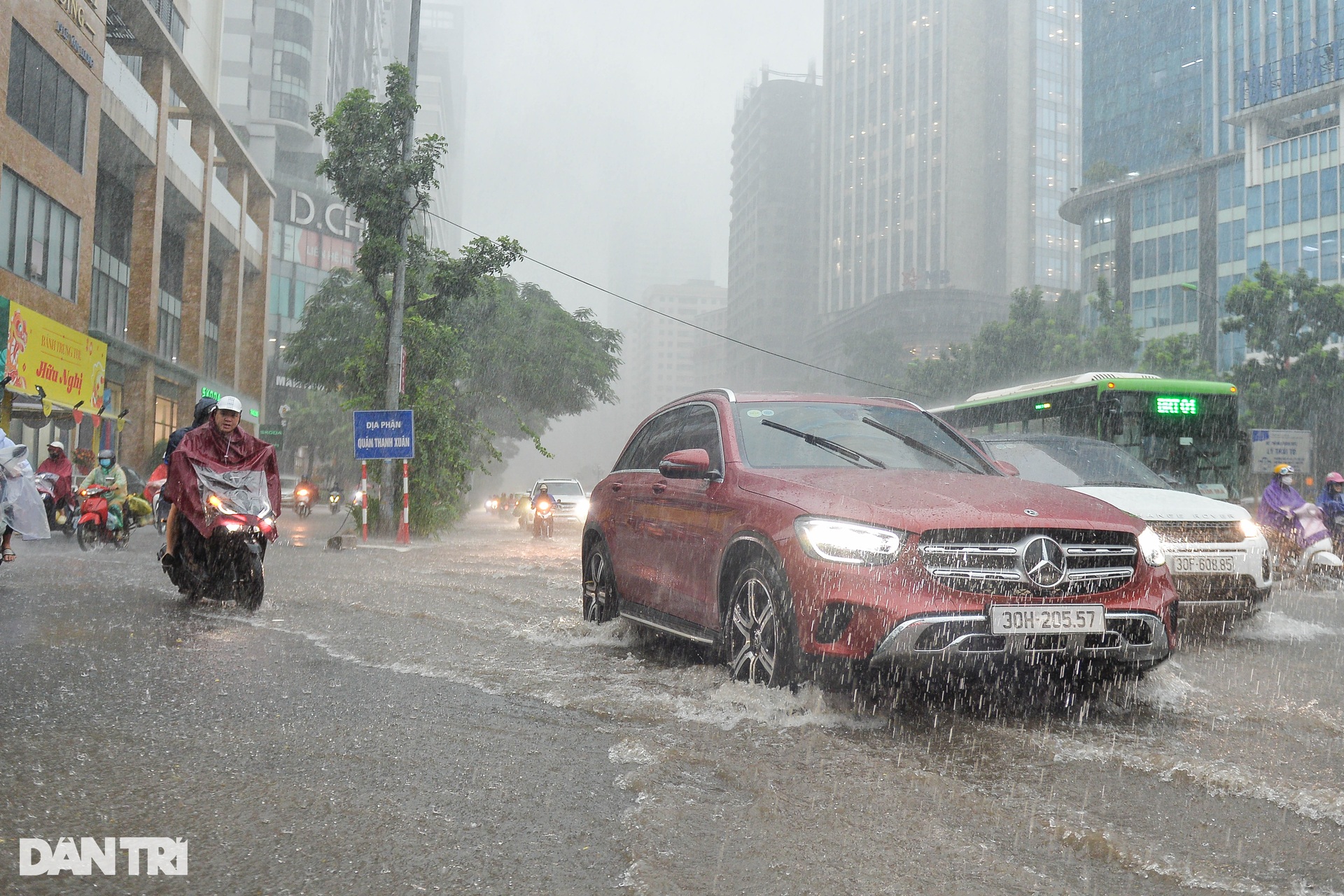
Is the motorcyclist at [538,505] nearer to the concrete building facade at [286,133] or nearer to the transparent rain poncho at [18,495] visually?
the transparent rain poncho at [18,495]

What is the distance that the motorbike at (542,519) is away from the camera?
1008 inches

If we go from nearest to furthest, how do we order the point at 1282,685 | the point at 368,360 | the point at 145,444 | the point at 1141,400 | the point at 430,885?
the point at 430,885
the point at 1282,685
the point at 1141,400
the point at 368,360
the point at 145,444

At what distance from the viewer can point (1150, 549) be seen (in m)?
5.15

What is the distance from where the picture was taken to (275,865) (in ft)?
9.41

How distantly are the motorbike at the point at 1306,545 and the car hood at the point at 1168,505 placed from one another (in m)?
4.80

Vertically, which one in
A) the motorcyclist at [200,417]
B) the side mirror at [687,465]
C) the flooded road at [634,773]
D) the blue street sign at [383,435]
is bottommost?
the flooded road at [634,773]

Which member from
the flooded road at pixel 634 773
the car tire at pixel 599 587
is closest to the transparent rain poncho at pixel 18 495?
the flooded road at pixel 634 773

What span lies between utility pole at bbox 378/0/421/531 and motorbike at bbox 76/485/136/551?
6696 millimetres

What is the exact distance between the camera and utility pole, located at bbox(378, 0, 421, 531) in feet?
75.6

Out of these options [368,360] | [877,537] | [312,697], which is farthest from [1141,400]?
[368,360]

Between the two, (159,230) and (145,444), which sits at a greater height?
(159,230)

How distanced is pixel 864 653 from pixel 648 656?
7.42 feet

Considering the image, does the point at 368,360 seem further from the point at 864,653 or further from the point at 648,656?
the point at 864,653

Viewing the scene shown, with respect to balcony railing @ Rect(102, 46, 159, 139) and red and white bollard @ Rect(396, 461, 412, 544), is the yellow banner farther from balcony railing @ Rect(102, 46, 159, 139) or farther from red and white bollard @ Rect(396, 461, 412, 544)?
red and white bollard @ Rect(396, 461, 412, 544)
